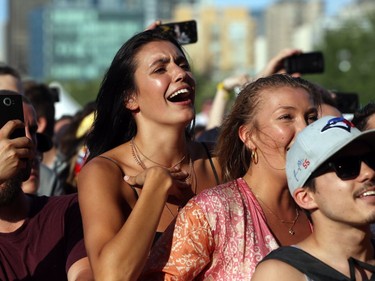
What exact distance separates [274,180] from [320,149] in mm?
778

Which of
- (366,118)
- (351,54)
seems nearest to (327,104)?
(366,118)

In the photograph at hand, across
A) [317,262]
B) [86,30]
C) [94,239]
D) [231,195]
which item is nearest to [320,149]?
[317,262]

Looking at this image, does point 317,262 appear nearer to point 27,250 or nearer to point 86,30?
point 27,250

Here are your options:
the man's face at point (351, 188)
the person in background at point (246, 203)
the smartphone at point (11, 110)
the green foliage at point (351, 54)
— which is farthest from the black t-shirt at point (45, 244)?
the green foliage at point (351, 54)

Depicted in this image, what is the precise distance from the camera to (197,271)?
4.32 metres

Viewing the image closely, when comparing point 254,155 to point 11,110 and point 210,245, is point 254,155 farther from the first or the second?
point 11,110

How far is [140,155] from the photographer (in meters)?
5.07

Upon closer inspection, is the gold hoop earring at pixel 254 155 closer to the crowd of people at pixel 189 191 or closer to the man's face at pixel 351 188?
the crowd of people at pixel 189 191

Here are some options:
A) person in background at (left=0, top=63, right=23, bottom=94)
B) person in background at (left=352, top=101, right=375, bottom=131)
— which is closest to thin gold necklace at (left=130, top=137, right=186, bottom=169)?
person in background at (left=352, top=101, right=375, bottom=131)

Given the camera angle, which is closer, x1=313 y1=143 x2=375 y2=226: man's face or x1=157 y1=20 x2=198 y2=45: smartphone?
x1=313 y1=143 x2=375 y2=226: man's face

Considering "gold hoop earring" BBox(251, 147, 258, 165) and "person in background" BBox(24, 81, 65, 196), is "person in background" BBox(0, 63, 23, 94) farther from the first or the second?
"gold hoop earring" BBox(251, 147, 258, 165)

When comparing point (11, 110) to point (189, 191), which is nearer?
point (11, 110)

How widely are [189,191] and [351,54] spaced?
168 ft

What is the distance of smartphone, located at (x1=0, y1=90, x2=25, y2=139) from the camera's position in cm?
467
